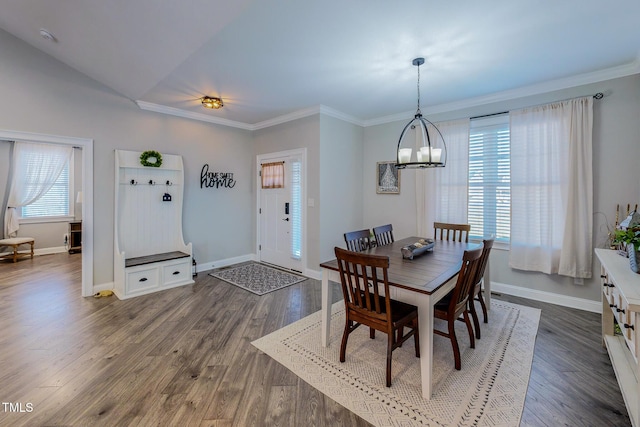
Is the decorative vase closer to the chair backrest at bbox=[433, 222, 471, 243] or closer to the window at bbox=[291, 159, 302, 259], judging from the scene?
the chair backrest at bbox=[433, 222, 471, 243]

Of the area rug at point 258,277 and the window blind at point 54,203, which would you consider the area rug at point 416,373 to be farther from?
the window blind at point 54,203

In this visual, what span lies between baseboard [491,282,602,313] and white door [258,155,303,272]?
9.54 ft

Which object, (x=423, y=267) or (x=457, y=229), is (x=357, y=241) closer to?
(x=423, y=267)

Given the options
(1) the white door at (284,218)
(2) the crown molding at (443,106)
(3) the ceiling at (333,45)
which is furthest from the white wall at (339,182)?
(3) the ceiling at (333,45)

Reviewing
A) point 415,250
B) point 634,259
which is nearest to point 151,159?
point 415,250

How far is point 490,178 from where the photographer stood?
3834mm

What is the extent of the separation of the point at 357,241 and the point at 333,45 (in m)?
1.87

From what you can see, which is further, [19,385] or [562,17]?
[562,17]

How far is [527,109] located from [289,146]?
3326mm

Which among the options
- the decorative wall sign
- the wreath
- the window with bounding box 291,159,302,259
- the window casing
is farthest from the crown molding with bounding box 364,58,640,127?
the window casing

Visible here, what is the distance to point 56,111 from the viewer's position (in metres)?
3.37

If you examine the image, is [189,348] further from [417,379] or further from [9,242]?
[9,242]

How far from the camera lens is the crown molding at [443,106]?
3027 millimetres

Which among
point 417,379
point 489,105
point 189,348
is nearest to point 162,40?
point 189,348
